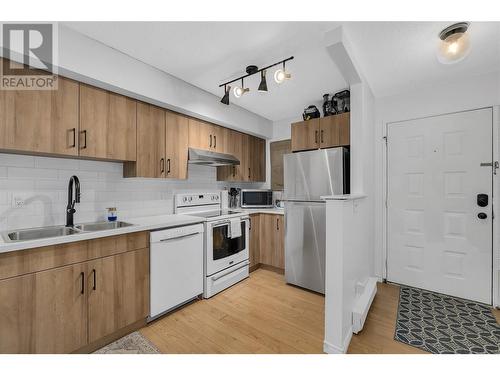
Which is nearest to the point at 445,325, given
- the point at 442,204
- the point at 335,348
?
the point at 335,348

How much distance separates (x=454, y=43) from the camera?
5.39ft

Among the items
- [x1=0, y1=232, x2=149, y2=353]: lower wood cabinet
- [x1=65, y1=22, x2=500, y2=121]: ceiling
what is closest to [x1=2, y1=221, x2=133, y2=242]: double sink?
[x1=0, y1=232, x2=149, y2=353]: lower wood cabinet

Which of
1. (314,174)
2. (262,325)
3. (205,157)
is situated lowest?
(262,325)

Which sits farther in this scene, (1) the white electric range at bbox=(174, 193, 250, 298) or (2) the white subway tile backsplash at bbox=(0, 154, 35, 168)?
(1) the white electric range at bbox=(174, 193, 250, 298)

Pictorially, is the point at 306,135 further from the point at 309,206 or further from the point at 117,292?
the point at 117,292

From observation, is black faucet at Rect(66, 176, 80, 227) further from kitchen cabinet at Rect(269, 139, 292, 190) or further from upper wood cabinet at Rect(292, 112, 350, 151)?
kitchen cabinet at Rect(269, 139, 292, 190)

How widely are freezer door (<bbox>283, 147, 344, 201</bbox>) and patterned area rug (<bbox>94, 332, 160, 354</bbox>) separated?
2.01 meters

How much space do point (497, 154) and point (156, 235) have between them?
3.46m

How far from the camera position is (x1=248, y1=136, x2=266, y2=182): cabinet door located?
376 cm

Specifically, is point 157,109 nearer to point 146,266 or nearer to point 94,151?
point 94,151

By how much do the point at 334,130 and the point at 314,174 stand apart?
0.59 m

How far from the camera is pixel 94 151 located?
1.91m

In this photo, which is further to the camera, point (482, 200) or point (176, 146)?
point (176, 146)

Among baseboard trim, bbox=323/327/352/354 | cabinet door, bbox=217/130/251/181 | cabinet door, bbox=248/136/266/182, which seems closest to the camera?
baseboard trim, bbox=323/327/352/354
